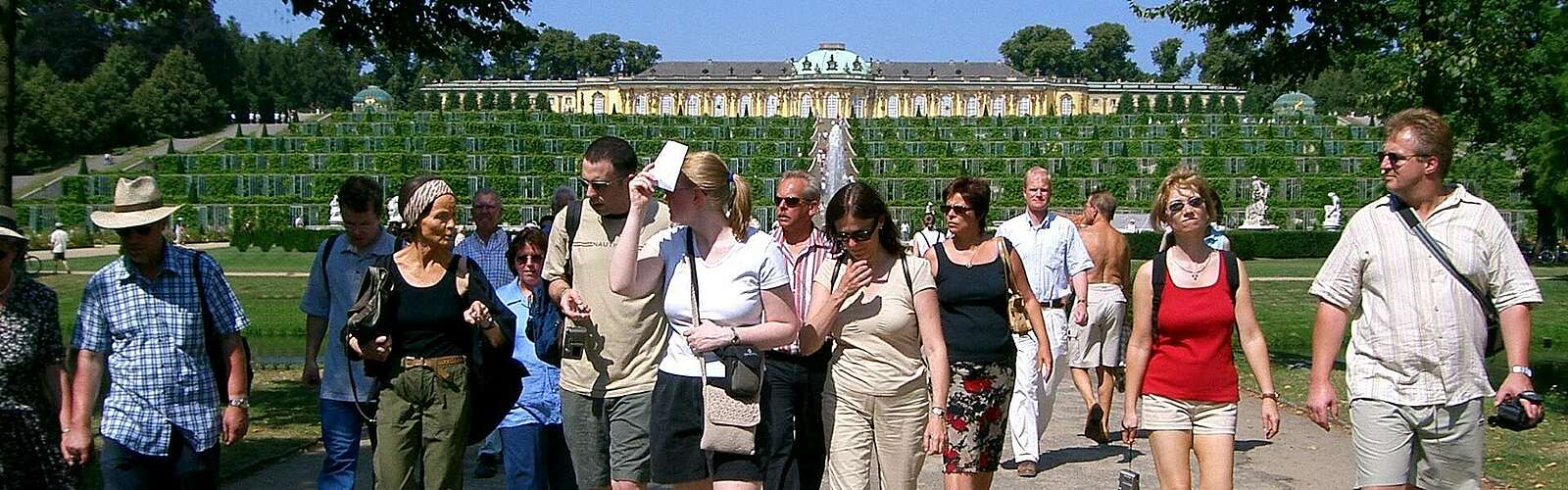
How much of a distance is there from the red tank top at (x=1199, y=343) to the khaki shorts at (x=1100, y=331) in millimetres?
3127

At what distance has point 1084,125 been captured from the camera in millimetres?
72000

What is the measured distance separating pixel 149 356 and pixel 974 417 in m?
2.88

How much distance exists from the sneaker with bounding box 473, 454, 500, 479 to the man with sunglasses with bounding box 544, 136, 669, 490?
263 cm

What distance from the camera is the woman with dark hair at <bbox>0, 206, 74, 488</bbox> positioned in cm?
461

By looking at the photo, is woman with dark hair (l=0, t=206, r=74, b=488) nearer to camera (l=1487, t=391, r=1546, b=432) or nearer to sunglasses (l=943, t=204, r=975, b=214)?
sunglasses (l=943, t=204, r=975, b=214)

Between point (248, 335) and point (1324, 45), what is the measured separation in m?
12.6

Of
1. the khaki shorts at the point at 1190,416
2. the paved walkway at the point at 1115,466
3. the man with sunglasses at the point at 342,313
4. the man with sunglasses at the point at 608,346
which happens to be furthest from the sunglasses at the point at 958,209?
the man with sunglasses at the point at 342,313

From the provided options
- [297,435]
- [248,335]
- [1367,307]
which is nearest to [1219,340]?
[1367,307]

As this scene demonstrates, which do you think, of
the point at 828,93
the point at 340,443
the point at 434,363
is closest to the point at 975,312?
the point at 434,363

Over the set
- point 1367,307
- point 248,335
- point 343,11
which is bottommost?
point 248,335

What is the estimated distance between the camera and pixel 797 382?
5.12 metres

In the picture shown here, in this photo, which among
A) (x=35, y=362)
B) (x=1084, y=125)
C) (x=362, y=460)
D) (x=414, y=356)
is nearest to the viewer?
(x=35, y=362)

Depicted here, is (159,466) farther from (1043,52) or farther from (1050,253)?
(1043,52)

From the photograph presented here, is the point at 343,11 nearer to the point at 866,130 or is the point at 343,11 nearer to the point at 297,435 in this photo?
the point at 297,435
